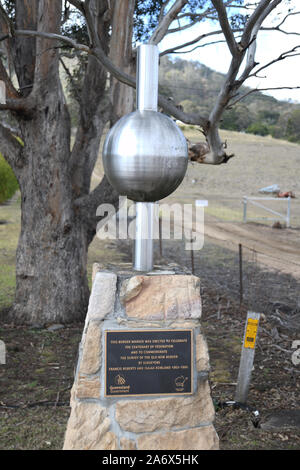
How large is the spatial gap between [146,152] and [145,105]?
479 mm

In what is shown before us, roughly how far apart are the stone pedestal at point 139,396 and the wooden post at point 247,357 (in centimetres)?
155

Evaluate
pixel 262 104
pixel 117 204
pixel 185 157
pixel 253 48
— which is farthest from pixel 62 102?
pixel 262 104

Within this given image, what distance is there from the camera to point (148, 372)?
3574 mm

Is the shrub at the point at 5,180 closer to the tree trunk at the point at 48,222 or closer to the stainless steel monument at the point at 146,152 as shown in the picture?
the tree trunk at the point at 48,222

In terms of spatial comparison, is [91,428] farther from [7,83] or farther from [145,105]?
[7,83]

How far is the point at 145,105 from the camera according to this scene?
3717 mm

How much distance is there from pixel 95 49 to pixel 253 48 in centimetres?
207

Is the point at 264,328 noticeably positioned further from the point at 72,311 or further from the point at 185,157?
the point at 185,157

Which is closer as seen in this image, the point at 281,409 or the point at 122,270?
the point at 122,270

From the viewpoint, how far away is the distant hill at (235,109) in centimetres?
4328

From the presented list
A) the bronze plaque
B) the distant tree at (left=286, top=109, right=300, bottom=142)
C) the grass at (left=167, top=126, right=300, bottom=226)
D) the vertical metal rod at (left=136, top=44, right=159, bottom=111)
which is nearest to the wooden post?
the bronze plaque

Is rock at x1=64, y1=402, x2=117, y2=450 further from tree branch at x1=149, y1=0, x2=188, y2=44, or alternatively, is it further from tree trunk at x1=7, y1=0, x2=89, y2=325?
tree branch at x1=149, y1=0, x2=188, y2=44

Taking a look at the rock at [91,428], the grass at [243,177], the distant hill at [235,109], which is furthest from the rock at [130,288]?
the distant hill at [235,109]

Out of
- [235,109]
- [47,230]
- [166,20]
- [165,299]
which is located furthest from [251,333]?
[235,109]
